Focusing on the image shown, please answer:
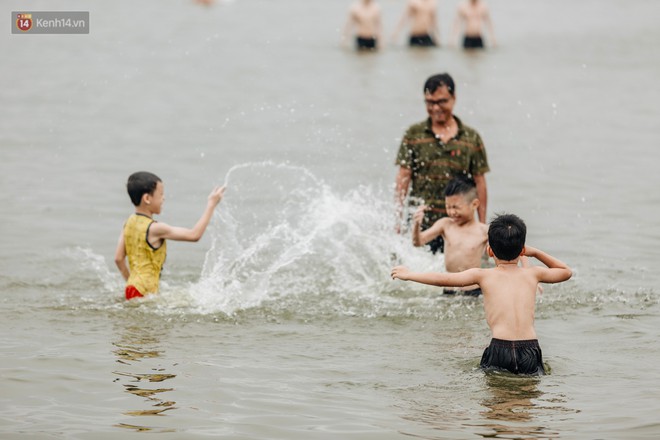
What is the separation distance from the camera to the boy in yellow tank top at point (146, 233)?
7570mm

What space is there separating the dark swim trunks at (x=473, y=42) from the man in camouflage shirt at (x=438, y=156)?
1465cm

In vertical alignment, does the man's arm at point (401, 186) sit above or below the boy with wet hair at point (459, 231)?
above

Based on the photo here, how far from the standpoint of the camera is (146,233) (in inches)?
303

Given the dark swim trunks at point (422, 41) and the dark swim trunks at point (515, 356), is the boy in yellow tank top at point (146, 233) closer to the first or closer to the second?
the dark swim trunks at point (515, 356)

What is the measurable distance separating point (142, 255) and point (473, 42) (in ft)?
52.7

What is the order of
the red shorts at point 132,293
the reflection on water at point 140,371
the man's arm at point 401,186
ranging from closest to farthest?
1. the reflection on water at point 140,371
2. the red shorts at point 132,293
3. the man's arm at point 401,186

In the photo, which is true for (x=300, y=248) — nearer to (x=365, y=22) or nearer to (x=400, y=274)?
(x=400, y=274)

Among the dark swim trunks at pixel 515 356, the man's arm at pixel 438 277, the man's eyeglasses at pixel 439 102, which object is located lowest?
the dark swim trunks at pixel 515 356

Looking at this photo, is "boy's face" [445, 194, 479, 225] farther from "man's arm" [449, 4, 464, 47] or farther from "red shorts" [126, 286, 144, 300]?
"man's arm" [449, 4, 464, 47]

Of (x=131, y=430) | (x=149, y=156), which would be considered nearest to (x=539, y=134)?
(x=149, y=156)

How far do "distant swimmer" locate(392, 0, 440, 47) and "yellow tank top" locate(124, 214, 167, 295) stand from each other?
1566 centimetres

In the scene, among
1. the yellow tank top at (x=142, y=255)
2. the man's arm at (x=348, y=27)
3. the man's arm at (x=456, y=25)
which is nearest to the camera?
the yellow tank top at (x=142, y=255)

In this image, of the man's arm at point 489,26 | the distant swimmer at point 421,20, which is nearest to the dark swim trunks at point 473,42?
the man's arm at point 489,26

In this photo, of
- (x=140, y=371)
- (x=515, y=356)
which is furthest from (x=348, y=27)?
(x=515, y=356)
